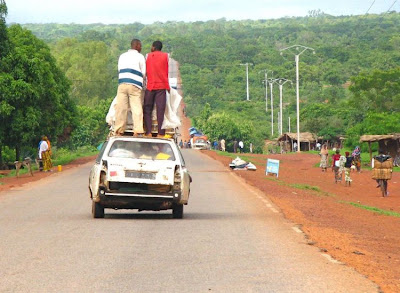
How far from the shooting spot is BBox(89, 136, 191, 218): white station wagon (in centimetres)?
1761

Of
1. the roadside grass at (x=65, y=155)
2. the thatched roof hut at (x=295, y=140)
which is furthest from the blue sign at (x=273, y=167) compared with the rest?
the thatched roof hut at (x=295, y=140)

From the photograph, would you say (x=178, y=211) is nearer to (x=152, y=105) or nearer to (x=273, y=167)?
(x=152, y=105)

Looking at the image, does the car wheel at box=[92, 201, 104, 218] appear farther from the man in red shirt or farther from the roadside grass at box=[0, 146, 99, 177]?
the roadside grass at box=[0, 146, 99, 177]

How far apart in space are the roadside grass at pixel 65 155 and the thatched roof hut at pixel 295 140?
22.9 meters

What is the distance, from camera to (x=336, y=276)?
10727mm

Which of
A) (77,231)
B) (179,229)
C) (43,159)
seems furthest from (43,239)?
(43,159)

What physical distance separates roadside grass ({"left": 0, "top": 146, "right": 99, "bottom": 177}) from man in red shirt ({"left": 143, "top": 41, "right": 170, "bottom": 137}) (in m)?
24.9

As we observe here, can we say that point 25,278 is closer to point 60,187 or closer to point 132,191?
point 132,191

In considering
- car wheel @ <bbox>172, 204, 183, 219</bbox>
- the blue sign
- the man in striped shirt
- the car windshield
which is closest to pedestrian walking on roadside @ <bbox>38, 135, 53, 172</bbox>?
the blue sign

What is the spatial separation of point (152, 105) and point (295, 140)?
3417 inches

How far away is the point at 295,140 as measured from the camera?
104875mm

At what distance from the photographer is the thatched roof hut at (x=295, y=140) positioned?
4075 inches

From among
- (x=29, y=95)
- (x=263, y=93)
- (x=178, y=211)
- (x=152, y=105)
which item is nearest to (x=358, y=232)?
(x=178, y=211)

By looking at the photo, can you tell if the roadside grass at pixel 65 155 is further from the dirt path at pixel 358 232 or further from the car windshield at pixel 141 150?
the car windshield at pixel 141 150
